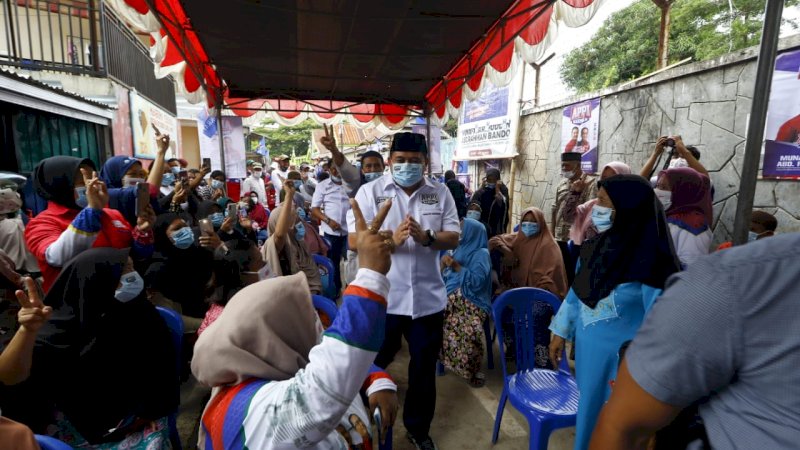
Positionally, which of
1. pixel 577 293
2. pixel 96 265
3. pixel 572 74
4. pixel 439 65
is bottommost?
pixel 577 293

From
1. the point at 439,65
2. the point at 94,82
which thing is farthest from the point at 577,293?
the point at 94,82

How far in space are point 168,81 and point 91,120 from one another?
6.04 m

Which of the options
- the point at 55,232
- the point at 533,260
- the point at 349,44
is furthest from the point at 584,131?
the point at 55,232

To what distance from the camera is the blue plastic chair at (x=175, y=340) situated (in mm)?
2180

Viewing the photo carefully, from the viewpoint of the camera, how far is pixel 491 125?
34.3 ft

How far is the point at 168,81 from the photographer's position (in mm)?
11680

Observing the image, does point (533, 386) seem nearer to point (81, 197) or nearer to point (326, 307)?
point (326, 307)

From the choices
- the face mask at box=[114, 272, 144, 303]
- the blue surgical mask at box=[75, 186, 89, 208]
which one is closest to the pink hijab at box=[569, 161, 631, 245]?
the face mask at box=[114, 272, 144, 303]

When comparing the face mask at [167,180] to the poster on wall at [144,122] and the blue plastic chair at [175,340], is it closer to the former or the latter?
the poster on wall at [144,122]

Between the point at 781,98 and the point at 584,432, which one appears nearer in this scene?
the point at 584,432

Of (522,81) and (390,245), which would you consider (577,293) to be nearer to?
(390,245)

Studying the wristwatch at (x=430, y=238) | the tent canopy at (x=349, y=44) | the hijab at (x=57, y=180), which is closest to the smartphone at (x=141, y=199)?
the hijab at (x=57, y=180)

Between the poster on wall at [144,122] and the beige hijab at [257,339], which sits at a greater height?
the poster on wall at [144,122]

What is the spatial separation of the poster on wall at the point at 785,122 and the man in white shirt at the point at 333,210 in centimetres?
440
